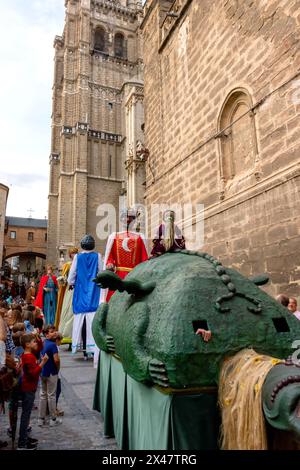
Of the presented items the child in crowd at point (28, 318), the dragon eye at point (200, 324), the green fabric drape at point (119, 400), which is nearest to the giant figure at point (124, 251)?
the child in crowd at point (28, 318)

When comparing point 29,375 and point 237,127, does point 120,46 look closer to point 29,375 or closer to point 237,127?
point 237,127

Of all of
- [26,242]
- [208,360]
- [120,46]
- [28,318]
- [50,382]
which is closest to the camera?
[208,360]

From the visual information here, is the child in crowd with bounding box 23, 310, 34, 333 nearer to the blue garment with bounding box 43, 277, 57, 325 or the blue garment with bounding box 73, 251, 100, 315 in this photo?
the blue garment with bounding box 73, 251, 100, 315

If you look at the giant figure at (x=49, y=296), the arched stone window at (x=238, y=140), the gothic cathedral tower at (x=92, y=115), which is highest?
the gothic cathedral tower at (x=92, y=115)

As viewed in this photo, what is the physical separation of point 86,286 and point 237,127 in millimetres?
4523

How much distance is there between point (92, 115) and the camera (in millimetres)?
41500

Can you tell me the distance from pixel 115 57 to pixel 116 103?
642 centimetres

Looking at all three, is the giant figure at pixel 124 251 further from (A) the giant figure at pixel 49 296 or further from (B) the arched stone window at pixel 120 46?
(B) the arched stone window at pixel 120 46

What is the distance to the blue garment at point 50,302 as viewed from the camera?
10500 millimetres

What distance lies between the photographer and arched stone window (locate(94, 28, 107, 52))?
45.1 metres

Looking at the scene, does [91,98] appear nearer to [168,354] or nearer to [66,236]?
[66,236]

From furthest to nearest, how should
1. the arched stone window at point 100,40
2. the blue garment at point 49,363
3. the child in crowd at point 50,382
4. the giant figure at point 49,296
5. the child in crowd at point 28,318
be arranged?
1. the arched stone window at point 100,40
2. the giant figure at point 49,296
3. the child in crowd at point 28,318
4. the blue garment at point 49,363
5. the child in crowd at point 50,382

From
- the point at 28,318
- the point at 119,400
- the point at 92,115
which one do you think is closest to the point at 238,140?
the point at 28,318

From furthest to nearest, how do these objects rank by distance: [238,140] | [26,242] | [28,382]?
[26,242], [238,140], [28,382]
